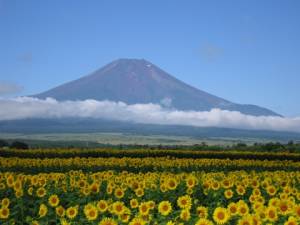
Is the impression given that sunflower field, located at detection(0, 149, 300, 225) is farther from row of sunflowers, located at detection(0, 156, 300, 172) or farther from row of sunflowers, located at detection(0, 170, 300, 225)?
row of sunflowers, located at detection(0, 156, 300, 172)

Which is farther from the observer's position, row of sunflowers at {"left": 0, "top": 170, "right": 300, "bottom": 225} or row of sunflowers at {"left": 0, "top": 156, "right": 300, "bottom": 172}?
row of sunflowers at {"left": 0, "top": 156, "right": 300, "bottom": 172}

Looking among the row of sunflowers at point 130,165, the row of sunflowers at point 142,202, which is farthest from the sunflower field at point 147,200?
the row of sunflowers at point 130,165

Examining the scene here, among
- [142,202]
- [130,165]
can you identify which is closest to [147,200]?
[142,202]

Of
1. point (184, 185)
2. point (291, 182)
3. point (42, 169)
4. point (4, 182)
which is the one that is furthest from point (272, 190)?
point (42, 169)

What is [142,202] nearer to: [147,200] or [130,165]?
[147,200]

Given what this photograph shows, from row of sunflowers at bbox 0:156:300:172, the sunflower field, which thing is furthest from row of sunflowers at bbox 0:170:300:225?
row of sunflowers at bbox 0:156:300:172

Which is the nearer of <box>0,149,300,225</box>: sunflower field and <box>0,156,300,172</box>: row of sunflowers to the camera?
<box>0,149,300,225</box>: sunflower field

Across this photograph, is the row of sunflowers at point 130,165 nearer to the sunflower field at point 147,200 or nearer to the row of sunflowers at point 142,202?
the sunflower field at point 147,200

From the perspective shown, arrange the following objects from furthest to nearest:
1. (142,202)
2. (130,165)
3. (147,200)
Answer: (130,165)
(147,200)
(142,202)

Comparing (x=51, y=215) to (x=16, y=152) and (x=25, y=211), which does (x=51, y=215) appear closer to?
(x=25, y=211)

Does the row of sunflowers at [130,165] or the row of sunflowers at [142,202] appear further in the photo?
the row of sunflowers at [130,165]

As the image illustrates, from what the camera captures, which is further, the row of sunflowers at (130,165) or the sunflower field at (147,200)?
the row of sunflowers at (130,165)

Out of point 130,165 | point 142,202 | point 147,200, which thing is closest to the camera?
point 142,202

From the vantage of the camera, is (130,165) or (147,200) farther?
(130,165)
